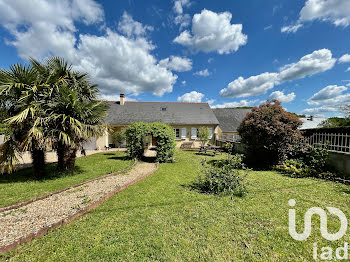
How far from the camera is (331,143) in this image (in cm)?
688

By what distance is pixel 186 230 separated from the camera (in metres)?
2.98

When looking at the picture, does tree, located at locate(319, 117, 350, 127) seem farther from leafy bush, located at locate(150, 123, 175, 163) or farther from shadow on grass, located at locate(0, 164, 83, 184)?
shadow on grass, located at locate(0, 164, 83, 184)

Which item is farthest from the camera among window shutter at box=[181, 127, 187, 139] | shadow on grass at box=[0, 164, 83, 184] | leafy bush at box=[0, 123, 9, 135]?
window shutter at box=[181, 127, 187, 139]

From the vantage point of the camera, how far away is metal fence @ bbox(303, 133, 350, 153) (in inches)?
251

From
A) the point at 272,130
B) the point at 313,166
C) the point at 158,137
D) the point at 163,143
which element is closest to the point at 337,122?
the point at 313,166

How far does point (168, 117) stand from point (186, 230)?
17552 mm

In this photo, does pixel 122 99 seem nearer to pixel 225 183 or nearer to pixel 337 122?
pixel 225 183

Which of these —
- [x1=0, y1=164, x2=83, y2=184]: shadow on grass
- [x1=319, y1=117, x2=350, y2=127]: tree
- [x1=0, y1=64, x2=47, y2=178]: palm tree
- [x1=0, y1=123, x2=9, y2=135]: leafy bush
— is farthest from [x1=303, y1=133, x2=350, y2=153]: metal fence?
[x1=319, y1=117, x2=350, y2=127]: tree

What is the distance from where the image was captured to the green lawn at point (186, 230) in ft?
7.89

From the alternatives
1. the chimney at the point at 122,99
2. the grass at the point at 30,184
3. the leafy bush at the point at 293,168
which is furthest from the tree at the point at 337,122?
the chimney at the point at 122,99

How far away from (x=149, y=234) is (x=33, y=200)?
3.86 m

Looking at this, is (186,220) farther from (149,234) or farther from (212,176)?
(212,176)

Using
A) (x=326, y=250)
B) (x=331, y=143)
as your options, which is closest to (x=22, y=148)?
(x=326, y=250)

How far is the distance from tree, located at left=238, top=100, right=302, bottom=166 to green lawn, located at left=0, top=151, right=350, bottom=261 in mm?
3179
